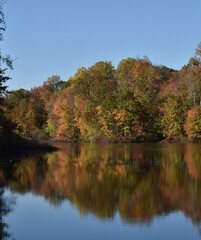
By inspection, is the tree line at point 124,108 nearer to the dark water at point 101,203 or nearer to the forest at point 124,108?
the forest at point 124,108

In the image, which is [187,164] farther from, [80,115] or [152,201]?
[80,115]

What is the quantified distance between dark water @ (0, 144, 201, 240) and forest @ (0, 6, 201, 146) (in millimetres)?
38523

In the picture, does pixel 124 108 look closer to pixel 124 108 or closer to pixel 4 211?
pixel 124 108

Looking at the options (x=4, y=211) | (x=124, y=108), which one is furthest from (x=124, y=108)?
(x=4, y=211)

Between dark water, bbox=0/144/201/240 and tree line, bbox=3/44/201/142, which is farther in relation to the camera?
tree line, bbox=3/44/201/142

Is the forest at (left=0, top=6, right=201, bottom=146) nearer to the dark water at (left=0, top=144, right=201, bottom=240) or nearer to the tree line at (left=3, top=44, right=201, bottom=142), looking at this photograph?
the tree line at (left=3, top=44, right=201, bottom=142)

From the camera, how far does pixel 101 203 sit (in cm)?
1708

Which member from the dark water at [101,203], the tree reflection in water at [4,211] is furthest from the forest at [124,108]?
the tree reflection in water at [4,211]

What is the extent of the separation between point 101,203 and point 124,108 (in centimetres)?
5459

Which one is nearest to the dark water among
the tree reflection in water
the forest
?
the tree reflection in water

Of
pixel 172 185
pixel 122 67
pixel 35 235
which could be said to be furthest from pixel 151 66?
pixel 35 235

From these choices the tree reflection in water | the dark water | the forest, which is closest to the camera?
the tree reflection in water

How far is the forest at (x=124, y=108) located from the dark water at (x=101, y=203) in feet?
126

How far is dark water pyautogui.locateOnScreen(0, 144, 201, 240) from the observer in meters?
13.1
